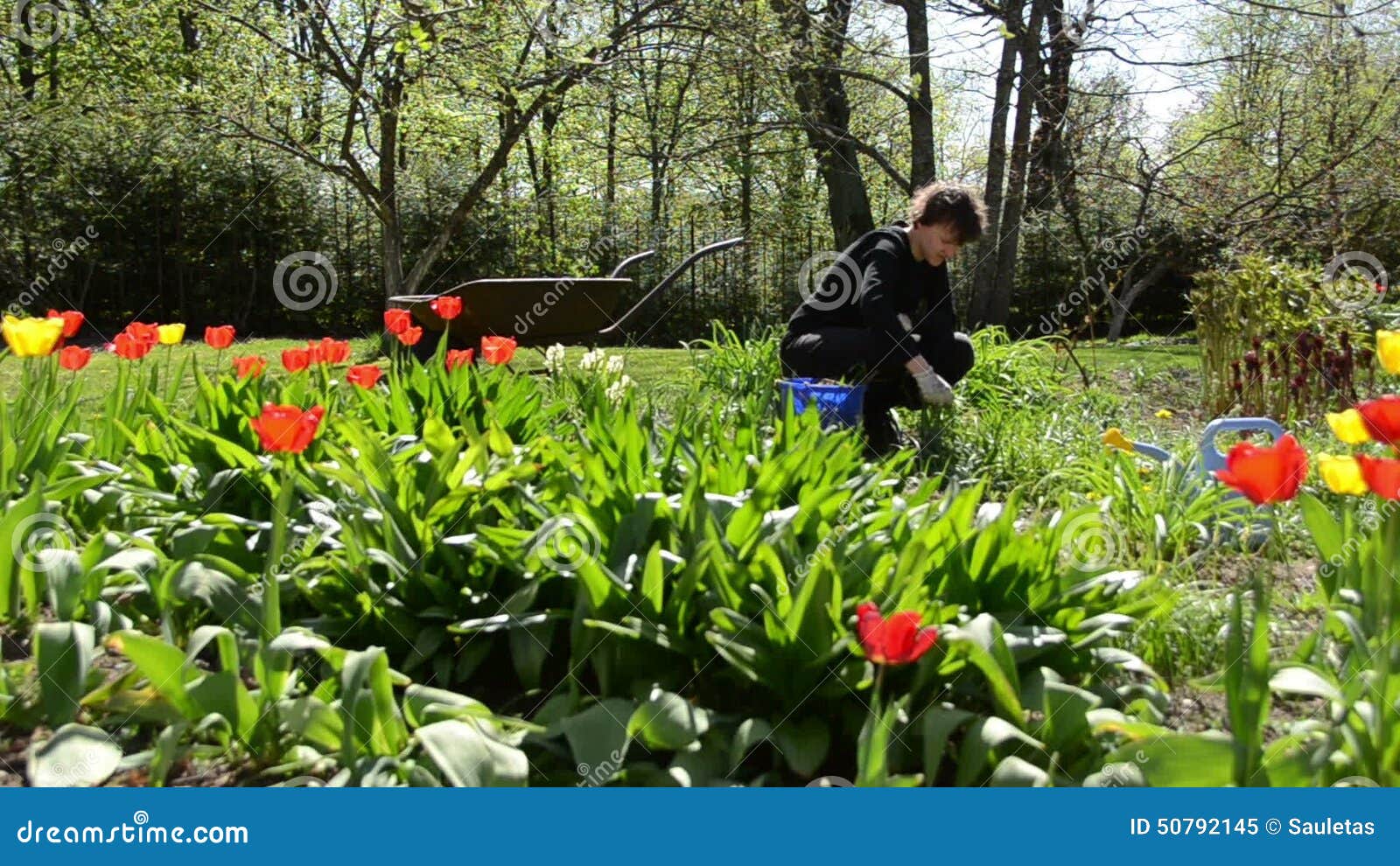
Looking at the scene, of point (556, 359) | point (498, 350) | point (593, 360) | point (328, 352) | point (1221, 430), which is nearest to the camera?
point (1221, 430)

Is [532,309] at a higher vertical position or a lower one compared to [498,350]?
higher

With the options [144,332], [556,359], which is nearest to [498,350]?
[144,332]

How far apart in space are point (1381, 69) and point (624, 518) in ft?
45.5

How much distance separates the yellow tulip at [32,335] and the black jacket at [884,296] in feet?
8.07

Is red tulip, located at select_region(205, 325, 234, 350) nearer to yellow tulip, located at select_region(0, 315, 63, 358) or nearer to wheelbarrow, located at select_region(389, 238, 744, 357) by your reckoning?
yellow tulip, located at select_region(0, 315, 63, 358)

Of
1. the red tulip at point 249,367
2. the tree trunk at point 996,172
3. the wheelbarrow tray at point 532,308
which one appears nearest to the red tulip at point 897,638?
the red tulip at point 249,367

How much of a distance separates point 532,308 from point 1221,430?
4209mm

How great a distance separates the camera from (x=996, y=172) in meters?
9.70

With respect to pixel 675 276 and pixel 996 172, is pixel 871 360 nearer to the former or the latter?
pixel 675 276

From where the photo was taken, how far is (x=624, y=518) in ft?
6.62

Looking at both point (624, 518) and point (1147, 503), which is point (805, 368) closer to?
point (1147, 503)

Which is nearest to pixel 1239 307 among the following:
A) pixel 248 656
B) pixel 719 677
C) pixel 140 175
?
pixel 719 677

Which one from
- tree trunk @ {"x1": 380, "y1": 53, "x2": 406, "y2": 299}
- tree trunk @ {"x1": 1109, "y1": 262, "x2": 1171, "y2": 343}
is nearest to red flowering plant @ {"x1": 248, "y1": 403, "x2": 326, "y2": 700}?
tree trunk @ {"x1": 380, "y1": 53, "x2": 406, "y2": 299}

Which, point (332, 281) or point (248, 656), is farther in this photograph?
point (332, 281)
